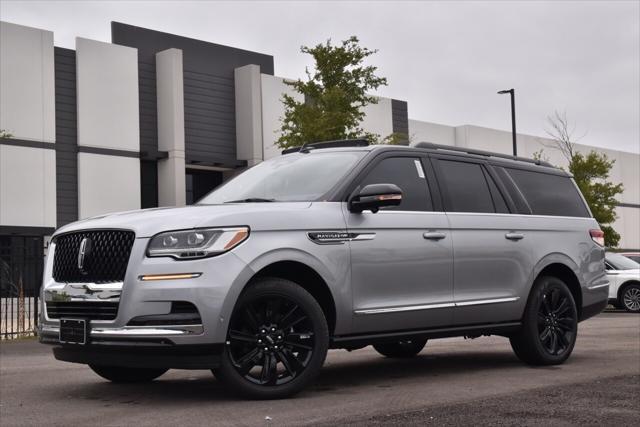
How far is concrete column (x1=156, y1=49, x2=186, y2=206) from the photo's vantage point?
40.9 meters

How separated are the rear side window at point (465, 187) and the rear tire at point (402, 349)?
189 centimetres

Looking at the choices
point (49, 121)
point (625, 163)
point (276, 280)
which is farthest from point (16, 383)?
point (625, 163)

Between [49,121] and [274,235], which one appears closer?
[274,235]

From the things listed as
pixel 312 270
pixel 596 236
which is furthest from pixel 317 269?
pixel 596 236

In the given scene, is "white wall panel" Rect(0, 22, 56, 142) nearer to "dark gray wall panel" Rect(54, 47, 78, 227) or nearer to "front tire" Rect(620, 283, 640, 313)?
"dark gray wall panel" Rect(54, 47, 78, 227)

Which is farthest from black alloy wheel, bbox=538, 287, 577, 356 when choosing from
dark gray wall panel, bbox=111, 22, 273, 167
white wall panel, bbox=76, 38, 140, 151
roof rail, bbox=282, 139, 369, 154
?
dark gray wall panel, bbox=111, 22, 273, 167

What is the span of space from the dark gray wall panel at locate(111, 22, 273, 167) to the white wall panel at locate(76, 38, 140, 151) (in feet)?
5.18

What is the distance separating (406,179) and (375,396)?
195 centimetres

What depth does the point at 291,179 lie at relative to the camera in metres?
7.20

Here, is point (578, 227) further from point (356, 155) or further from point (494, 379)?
point (356, 155)

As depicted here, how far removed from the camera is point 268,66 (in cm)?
4694

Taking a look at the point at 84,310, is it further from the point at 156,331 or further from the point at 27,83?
the point at 27,83

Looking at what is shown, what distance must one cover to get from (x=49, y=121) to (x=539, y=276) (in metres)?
31.7

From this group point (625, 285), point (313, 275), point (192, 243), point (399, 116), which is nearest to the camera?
point (192, 243)
